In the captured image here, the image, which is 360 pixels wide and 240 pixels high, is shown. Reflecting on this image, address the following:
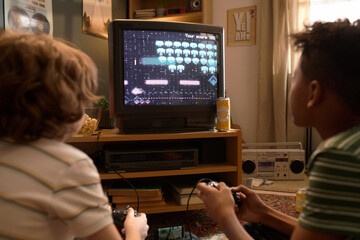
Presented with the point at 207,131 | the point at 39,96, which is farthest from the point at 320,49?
the point at 207,131

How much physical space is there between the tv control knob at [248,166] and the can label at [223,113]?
1.81 feet

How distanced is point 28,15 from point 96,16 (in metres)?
0.61

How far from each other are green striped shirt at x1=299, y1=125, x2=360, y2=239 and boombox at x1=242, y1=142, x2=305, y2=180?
143 centimetres

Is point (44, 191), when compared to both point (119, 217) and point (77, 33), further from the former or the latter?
point (77, 33)

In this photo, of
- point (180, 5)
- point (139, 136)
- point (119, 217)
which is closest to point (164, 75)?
point (139, 136)

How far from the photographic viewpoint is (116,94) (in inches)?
55.9

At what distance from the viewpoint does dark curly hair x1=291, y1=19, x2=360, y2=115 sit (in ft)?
1.95

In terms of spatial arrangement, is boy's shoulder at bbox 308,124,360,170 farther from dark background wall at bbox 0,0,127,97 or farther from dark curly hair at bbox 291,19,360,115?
dark background wall at bbox 0,0,127,97

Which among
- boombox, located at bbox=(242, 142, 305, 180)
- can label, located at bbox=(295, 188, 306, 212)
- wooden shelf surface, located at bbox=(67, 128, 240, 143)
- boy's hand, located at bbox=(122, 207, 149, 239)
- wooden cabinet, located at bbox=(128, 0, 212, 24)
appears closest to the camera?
boy's hand, located at bbox=(122, 207, 149, 239)

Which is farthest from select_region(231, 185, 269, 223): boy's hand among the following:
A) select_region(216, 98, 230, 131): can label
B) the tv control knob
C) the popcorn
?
the tv control knob

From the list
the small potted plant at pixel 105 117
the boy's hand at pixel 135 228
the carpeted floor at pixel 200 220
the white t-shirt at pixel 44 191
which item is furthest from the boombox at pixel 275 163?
the white t-shirt at pixel 44 191

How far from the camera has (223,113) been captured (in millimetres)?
1489

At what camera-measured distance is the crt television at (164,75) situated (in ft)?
4.68

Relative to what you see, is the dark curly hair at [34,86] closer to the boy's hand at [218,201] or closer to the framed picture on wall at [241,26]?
the boy's hand at [218,201]
